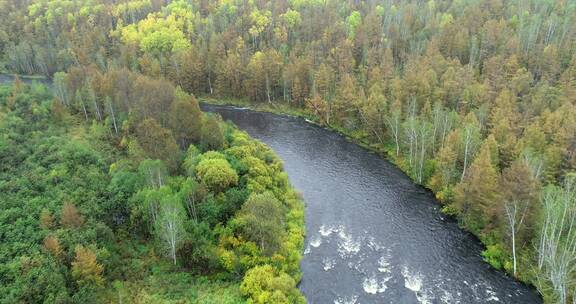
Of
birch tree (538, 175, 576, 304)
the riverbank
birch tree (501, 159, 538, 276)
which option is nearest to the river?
the riverbank

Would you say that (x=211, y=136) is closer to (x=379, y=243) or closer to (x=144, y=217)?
(x=144, y=217)

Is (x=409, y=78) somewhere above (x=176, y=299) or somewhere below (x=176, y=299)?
above

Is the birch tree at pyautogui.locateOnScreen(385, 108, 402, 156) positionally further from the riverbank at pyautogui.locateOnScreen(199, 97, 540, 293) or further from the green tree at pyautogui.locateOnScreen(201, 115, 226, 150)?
the green tree at pyautogui.locateOnScreen(201, 115, 226, 150)

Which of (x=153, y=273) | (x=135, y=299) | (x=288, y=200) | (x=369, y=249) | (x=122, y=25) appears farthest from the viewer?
(x=122, y=25)

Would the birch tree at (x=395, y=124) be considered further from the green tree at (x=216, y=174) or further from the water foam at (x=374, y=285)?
the water foam at (x=374, y=285)

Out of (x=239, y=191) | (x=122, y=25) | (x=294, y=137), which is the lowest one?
(x=294, y=137)

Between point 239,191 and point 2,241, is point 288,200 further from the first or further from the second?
point 2,241

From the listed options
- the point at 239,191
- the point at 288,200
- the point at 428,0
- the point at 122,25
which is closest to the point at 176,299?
the point at 239,191
